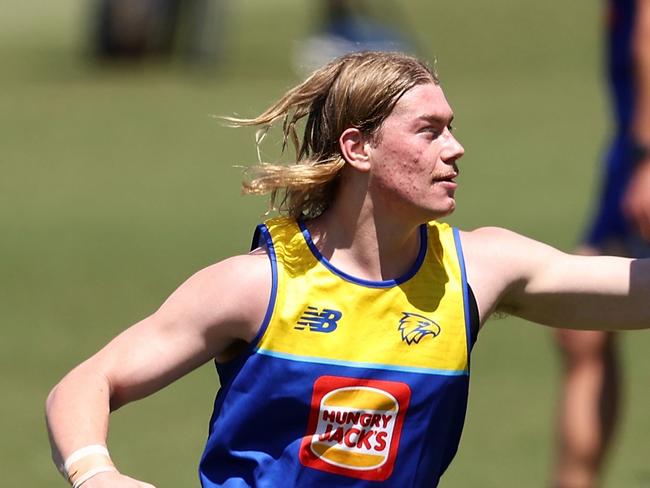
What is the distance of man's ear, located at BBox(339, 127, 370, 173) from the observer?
3.79 meters

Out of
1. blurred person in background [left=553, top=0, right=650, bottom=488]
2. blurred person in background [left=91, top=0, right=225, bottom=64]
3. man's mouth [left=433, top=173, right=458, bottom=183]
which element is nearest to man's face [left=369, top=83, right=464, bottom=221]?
man's mouth [left=433, top=173, right=458, bottom=183]

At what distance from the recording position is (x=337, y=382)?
145 inches

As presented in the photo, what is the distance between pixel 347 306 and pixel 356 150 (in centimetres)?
37

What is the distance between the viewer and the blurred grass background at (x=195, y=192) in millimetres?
7250

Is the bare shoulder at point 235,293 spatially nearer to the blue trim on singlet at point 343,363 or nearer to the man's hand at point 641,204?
the blue trim on singlet at point 343,363

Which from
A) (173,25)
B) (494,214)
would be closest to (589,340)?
(494,214)

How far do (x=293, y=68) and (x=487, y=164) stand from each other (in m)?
7.06

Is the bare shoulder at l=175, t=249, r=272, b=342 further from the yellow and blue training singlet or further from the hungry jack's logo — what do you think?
the hungry jack's logo

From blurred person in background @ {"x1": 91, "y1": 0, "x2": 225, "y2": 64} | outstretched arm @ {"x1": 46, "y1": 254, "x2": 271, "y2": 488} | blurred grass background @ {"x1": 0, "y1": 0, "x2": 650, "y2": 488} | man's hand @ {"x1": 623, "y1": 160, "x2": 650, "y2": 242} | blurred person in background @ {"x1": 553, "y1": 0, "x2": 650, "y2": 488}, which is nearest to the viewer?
outstretched arm @ {"x1": 46, "y1": 254, "x2": 271, "y2": 488}

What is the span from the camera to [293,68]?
21.1 metres

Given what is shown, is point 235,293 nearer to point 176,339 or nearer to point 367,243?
point 176,339

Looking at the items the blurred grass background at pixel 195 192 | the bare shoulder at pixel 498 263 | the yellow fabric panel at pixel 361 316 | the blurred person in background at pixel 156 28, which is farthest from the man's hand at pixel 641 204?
the blurred person in background at pixel 156 28

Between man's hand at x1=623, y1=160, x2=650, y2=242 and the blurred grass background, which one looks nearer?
man's hand at x1=623, y1=160, x2=650, y2=242

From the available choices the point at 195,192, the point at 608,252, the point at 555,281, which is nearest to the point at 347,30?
the point at 195,192
